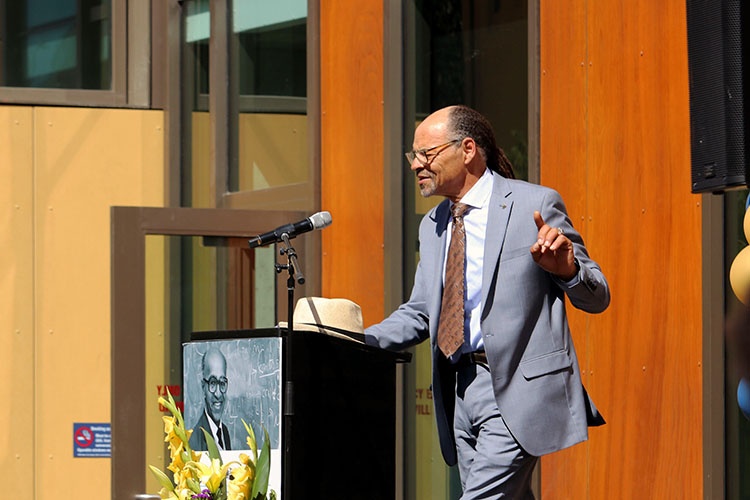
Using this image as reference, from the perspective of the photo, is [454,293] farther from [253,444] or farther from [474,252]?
[253,444]

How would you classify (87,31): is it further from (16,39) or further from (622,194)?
(622,194)

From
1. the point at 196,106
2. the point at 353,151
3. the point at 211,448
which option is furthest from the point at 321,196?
the point at 211,448

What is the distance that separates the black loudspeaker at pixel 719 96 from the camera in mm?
3371

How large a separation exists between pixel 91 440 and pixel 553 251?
5.22m

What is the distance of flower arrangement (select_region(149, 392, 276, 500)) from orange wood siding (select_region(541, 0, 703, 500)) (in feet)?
5.93

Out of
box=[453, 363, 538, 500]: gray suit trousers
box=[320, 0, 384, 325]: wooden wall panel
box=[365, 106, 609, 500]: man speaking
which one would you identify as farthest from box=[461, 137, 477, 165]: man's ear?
box=[320, 0, 384, 325]: wooden wall panel

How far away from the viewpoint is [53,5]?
8.38 metres

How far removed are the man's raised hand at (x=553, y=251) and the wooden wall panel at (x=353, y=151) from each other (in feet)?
9.60

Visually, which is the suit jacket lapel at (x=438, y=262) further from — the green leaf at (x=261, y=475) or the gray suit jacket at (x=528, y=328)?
the green leaf at (x=261, y=475)

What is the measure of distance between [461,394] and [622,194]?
1562 millimetres

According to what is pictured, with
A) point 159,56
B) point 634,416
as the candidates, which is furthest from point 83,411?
point 634,416

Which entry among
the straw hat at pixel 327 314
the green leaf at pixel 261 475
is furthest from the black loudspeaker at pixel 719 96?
the green leaf at pixel 261 475

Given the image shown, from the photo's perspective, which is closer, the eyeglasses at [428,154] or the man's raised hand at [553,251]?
the man's raised hand at [553,251]

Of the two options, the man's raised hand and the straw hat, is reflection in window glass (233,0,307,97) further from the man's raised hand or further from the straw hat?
the man's raised hand
